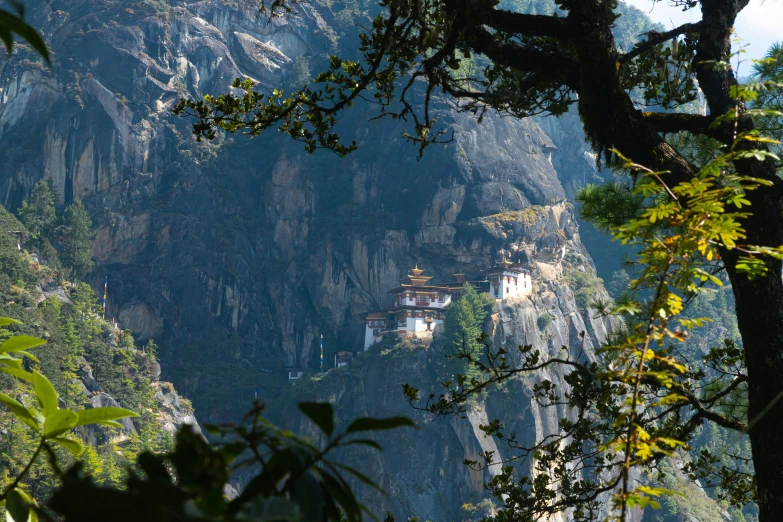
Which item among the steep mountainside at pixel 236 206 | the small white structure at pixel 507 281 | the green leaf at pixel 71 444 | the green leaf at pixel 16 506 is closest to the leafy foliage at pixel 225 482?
the green leaf at pixel 16 506

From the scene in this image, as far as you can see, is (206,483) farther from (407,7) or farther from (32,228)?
(32,228)

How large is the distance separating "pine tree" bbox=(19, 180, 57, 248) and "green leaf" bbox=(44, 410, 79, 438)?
47.1 meters

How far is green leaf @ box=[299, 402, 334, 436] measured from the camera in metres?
0.74

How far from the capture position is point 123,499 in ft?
1.82

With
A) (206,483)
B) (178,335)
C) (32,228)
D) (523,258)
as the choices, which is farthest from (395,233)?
(206,483)

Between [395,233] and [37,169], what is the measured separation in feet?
67.1

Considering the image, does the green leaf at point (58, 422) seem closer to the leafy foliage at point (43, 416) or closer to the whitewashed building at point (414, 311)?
the leafy foliage at point (43, 416)

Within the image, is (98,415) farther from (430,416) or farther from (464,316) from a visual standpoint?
(464,316)

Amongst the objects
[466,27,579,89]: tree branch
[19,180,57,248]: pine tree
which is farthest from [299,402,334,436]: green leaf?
[19,180,57,248]: pine tree

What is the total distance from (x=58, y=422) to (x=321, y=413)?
508mm

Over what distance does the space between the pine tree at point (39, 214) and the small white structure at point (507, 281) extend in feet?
75.8

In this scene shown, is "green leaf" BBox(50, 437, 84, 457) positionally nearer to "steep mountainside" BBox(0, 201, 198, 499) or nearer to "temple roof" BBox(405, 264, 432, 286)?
"steep mountainside" BBox(0, 201, 198, 499)

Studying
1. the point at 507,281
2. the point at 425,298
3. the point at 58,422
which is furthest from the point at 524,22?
the point at 507,281

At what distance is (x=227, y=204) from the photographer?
53125mm
